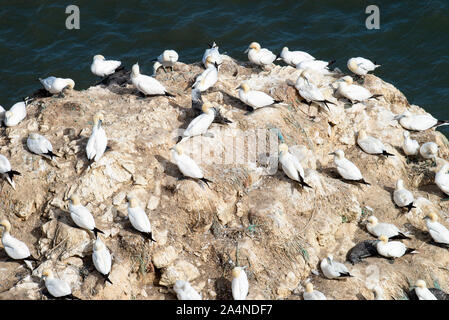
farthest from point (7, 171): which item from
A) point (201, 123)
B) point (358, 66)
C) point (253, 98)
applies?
point (358, 66)

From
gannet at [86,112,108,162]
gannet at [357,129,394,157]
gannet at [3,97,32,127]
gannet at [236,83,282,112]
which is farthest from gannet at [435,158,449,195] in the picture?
gannet at [3,97,32,127]

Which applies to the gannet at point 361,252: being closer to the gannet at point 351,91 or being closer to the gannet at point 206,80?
the gannet at point 351,91

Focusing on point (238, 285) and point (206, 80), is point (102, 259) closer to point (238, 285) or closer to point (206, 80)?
point (238, 285)

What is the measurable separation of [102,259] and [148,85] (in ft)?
15.4

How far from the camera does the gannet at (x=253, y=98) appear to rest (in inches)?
564

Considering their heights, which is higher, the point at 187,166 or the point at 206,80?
the point at 206,80

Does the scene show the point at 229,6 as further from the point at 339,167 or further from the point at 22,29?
the point at 339,167

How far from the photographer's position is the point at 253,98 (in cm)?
1432

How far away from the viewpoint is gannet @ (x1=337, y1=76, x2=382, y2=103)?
1577 cm

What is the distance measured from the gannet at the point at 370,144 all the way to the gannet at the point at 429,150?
1.04 meters

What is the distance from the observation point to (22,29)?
25.4m

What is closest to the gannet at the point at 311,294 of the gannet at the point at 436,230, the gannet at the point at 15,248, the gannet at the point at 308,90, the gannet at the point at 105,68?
the gannet at the point at 436,230

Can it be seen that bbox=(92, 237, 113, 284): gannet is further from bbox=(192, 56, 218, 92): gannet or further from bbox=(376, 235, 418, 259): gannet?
bbox=(376, 235, 418, 259): gannet

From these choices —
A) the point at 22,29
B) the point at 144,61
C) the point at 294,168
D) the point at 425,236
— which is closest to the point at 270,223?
the point at 294,168
